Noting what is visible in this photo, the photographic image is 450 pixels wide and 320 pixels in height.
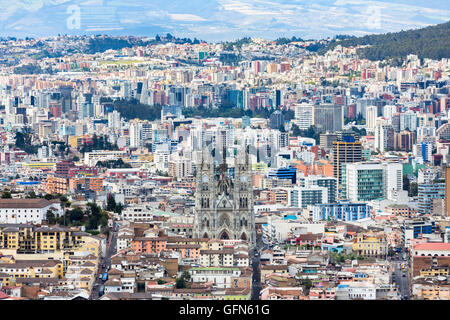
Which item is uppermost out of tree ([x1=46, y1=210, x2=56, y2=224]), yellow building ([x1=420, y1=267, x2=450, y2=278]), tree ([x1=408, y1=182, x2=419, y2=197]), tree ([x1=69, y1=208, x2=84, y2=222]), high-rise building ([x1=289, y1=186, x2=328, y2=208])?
tree ([x1=46, y1=210, x2=56, y2=224])

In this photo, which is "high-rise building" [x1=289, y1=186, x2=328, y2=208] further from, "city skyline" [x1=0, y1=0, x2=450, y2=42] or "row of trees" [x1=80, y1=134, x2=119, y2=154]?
"row of trees" [x1=80, y1=134, x2=119, y2=154]

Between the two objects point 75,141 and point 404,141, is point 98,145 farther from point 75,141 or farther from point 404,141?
point 404,141

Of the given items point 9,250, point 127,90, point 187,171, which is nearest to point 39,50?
point 187,171

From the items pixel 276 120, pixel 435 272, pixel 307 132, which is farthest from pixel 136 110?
pixel 435 272

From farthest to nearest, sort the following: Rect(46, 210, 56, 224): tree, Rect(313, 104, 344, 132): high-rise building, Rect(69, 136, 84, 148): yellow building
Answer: Rect(313, 104, 344, 132): high-rise building → Rect(69, 136, 84, 148): yellow building → Rect(46, 210, 56, 224): tree

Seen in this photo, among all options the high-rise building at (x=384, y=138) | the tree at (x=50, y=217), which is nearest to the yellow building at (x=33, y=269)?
the tree at (x=50, y=217)

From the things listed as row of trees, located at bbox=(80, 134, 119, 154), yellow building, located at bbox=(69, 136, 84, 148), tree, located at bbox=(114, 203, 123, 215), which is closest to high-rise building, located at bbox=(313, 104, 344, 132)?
row of trees, located at bbox=(80, 134, 119, 154)
